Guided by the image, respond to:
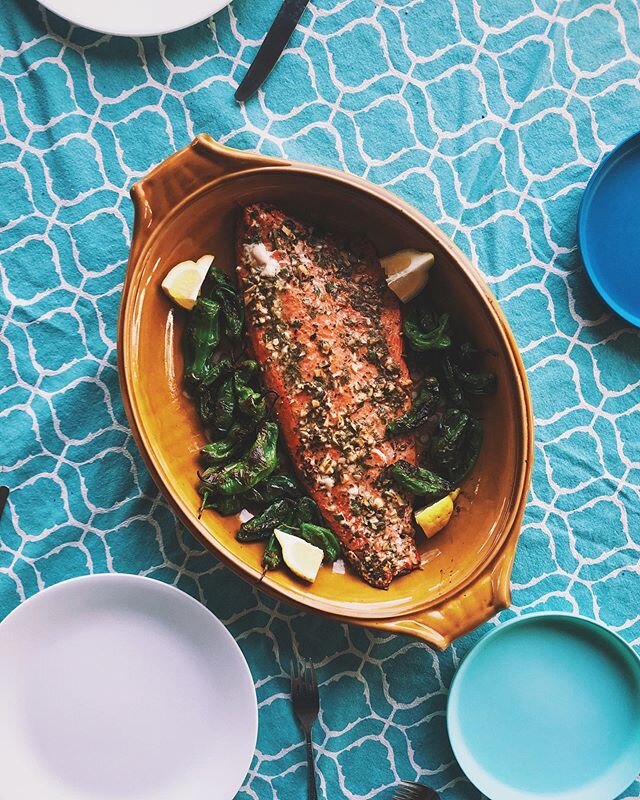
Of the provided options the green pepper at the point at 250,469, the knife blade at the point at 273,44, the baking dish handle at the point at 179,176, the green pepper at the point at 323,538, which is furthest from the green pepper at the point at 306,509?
the knife blade at the point at 273,44

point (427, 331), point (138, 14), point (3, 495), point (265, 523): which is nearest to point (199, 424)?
point (265, 523)

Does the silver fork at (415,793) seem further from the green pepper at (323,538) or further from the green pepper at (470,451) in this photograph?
the green pepper at (470,451)

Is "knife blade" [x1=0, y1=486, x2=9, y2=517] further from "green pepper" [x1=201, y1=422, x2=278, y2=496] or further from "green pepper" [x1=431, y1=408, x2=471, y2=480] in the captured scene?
"green pepper" [x1=431, y1=408, x2=471, y2=480]

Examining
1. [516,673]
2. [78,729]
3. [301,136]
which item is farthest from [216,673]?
[301,136]

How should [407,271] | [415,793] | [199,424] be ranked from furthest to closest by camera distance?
[415,793]
[199,424]
[407,271]

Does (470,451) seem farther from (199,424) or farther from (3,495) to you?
(3,495)

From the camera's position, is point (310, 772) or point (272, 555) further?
point (310, 772)

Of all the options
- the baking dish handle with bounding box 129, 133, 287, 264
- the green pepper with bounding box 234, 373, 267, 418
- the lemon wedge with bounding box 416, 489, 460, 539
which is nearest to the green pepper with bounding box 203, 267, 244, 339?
the green pepper with bounding box 234, 373, 267, 418
